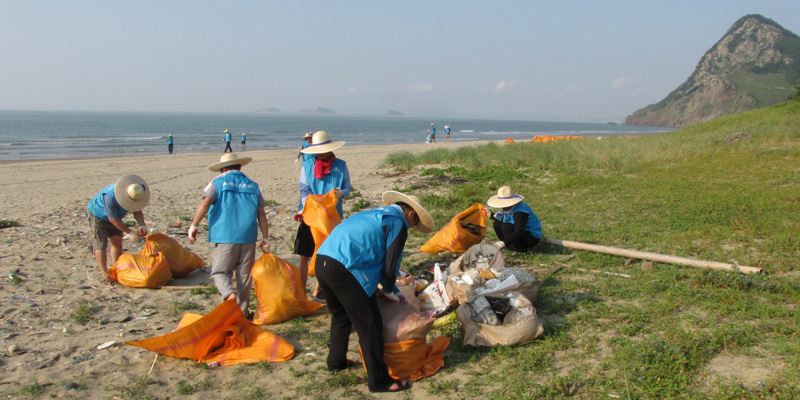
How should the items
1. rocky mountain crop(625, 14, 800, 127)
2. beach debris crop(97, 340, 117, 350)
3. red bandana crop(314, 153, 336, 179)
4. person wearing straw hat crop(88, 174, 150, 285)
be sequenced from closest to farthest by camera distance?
beach debris crop(97, 340, 117, 350) → person wearing straw hat crop(88, 174, 150, 285) → red bandana crop(314, 153, 336, 179) → rocky mountain crop(625, 14, 800, 127)

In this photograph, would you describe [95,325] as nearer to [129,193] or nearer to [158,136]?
[129,193]

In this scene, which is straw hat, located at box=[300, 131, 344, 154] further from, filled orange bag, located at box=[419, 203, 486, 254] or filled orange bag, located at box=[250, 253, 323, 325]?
filled orange bag, located at box=[419, 203, 486, 254]

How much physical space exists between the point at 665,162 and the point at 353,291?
11.6m

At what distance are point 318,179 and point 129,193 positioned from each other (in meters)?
1.97

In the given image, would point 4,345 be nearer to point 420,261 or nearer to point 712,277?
point 420,261

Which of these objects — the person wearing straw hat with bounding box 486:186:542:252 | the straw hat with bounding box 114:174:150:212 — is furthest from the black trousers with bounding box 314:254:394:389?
the person wearing straw hat with bounding box 486:186:542:252

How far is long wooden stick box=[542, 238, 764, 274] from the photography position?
4.99 metres

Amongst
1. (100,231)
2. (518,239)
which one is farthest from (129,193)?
(518,239)

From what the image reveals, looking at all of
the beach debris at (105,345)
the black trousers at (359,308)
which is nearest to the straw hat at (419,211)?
the black trousers at (359,308)

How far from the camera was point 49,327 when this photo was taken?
4.34 metres

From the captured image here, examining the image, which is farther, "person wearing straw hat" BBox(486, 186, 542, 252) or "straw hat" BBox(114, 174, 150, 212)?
"person wearing straw hat" BBox(486, 186, 542, 252)

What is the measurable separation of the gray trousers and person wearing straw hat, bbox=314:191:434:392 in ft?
4.42

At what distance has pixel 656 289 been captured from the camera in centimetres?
482

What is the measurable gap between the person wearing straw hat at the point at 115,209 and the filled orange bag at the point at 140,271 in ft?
0.60
